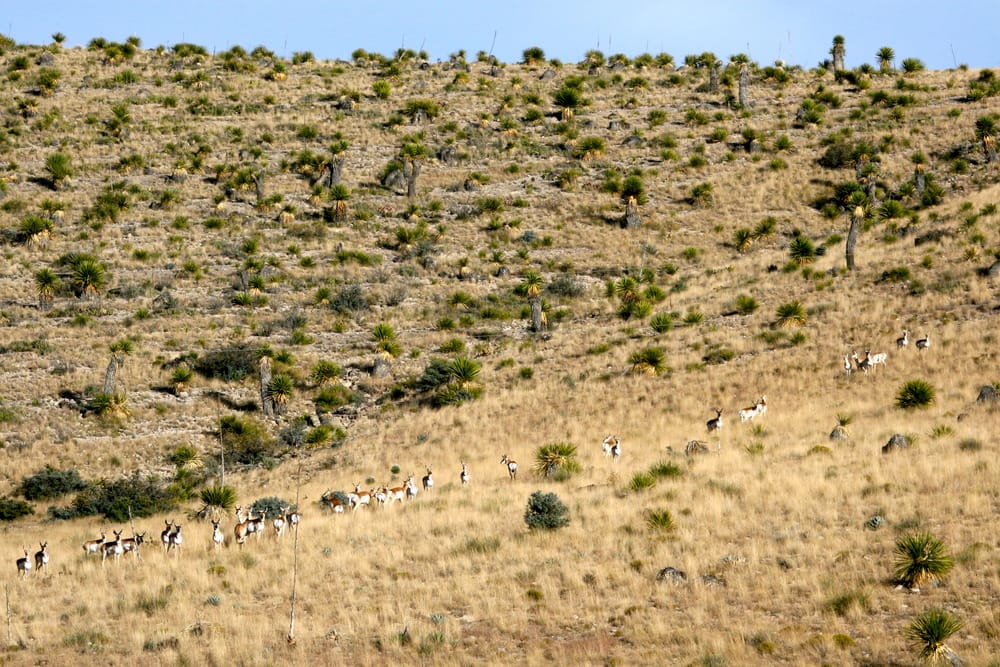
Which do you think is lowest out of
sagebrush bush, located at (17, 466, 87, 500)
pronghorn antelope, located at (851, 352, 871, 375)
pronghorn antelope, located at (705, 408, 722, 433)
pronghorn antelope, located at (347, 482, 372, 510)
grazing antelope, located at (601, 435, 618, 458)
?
pronghorn antelope, located at (347, 482, 372, 510)

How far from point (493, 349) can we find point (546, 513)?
23.9 meters

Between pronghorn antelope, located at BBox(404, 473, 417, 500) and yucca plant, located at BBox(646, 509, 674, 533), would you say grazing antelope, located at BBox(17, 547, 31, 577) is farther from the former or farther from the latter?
yucca plant, located at BBox(646, 509, 674, 533)

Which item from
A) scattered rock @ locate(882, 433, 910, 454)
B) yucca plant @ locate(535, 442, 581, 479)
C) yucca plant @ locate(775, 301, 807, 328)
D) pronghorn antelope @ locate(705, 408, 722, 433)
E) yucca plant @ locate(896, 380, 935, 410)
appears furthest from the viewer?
yucca plant @ locate(775, 301, 807, 328)

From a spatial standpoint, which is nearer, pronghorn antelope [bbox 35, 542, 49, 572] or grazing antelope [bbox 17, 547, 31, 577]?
grazing antelope [bbox 17, 547, 31, 577]

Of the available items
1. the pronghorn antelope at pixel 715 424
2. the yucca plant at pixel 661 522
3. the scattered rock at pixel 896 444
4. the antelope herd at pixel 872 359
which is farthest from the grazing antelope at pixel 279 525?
the antelope herd at pixel 872 359

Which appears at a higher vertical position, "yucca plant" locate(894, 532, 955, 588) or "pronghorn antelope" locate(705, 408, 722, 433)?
"pronghorn antelope" locate(705, 408, 722, 433)

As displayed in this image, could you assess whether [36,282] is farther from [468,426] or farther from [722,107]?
[722,107]

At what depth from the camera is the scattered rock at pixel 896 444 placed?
66.9ft

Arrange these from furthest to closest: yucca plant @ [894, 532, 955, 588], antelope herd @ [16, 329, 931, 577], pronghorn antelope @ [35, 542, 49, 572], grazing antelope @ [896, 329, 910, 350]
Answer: grazing antelope @ [896, 329, 910, 350], antelope herd @ [16, 329, 931, 577], pronghorn antelope @ [35, 542, 49, 572], yucca plant @ [894, 532, 955, 588]

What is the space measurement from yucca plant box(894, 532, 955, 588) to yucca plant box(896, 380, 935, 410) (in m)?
12.8

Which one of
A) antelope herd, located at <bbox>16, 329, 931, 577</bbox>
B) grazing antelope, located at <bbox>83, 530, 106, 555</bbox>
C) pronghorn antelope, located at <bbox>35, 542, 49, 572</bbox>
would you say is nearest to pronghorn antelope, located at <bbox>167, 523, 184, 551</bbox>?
antelope herd, located at <bbox>16, 329, 931, 577</bbox>

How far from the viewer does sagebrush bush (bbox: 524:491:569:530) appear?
18.2m

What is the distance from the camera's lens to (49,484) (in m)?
29.4

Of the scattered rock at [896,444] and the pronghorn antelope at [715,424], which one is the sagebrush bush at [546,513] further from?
the pronghorn antelope at [715,424]
